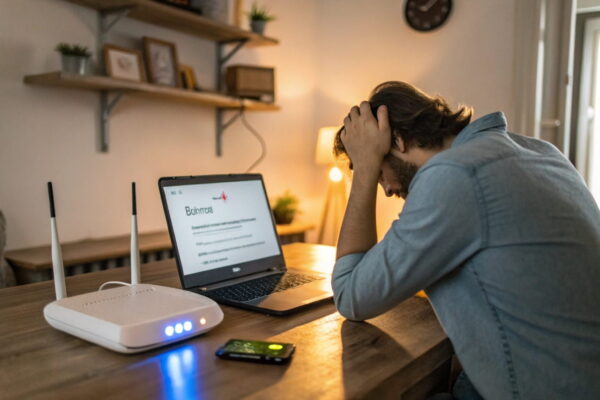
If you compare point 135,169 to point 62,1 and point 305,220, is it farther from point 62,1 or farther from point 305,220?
point 305,220

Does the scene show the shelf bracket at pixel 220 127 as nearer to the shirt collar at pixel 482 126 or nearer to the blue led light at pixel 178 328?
the shirt collar at pixel 482 126

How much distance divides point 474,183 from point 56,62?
231 cm

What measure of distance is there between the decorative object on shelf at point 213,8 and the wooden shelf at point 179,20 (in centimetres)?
6

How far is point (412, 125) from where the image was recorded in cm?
120

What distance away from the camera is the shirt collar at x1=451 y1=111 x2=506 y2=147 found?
1.11 metres

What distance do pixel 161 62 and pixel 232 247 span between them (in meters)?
1.80

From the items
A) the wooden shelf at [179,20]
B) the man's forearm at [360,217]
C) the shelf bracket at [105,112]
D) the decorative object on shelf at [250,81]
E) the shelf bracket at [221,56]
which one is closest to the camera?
the man's forearm at [360,217]

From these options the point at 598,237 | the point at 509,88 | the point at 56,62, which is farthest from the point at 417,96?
the point at 509,88

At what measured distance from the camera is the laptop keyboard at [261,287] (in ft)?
4.16

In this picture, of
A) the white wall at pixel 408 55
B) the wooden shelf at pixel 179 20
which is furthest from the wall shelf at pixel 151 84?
the white wall at pixel 408 55

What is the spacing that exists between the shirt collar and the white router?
612mm

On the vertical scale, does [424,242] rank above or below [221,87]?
below

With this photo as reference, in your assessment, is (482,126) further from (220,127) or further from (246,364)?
(220,127)

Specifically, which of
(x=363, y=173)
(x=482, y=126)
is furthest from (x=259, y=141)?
(x=482, y=126)
